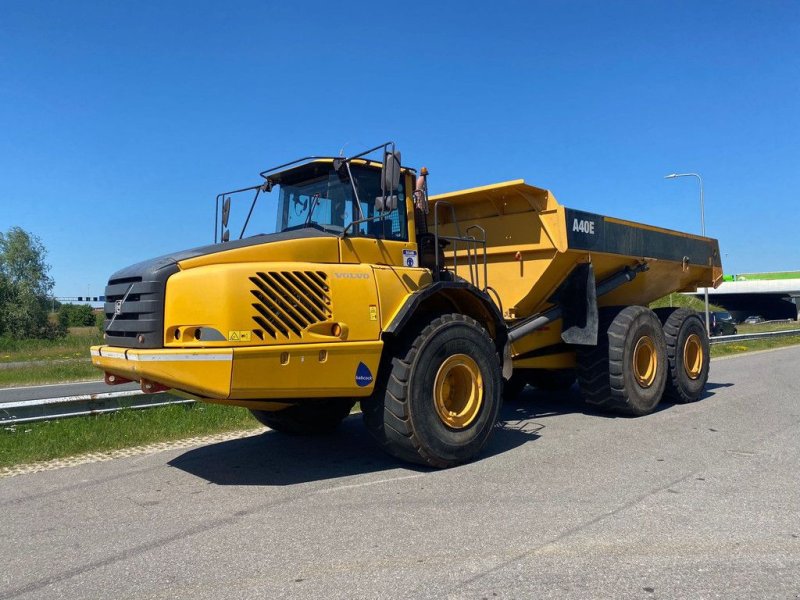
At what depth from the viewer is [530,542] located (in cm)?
394

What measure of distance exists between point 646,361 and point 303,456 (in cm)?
514

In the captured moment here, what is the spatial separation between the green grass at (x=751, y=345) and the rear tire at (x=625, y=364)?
12.2 meters

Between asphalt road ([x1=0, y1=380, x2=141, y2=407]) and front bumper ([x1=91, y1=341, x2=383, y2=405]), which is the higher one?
front bumper ([x1=91, y1=341, x2=383, y2=405])

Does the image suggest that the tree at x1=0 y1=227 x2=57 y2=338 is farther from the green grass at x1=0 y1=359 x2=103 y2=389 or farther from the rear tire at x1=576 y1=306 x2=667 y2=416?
the rear tire at x1=576 y1=306 x2=667 y2=416

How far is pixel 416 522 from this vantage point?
14.3ft

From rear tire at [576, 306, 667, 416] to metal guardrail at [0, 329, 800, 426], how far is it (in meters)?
5.45

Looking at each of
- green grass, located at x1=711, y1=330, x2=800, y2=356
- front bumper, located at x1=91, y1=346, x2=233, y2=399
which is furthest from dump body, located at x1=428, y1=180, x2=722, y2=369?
green grass, located at x1=711, y1=330, x2=800, y2=356

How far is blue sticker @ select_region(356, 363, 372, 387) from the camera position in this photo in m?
5.37

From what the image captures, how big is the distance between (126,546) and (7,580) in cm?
65

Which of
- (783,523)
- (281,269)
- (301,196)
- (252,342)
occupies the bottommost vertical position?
(783,523)

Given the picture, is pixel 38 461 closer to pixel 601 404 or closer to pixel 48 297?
pixel 601 404

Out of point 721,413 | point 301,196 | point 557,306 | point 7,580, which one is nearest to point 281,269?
point 301,196

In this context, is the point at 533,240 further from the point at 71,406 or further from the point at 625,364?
the point at 71,406

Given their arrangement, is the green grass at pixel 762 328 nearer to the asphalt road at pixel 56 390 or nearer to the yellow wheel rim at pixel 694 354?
the yellow wheel rim at pixel 694 354
